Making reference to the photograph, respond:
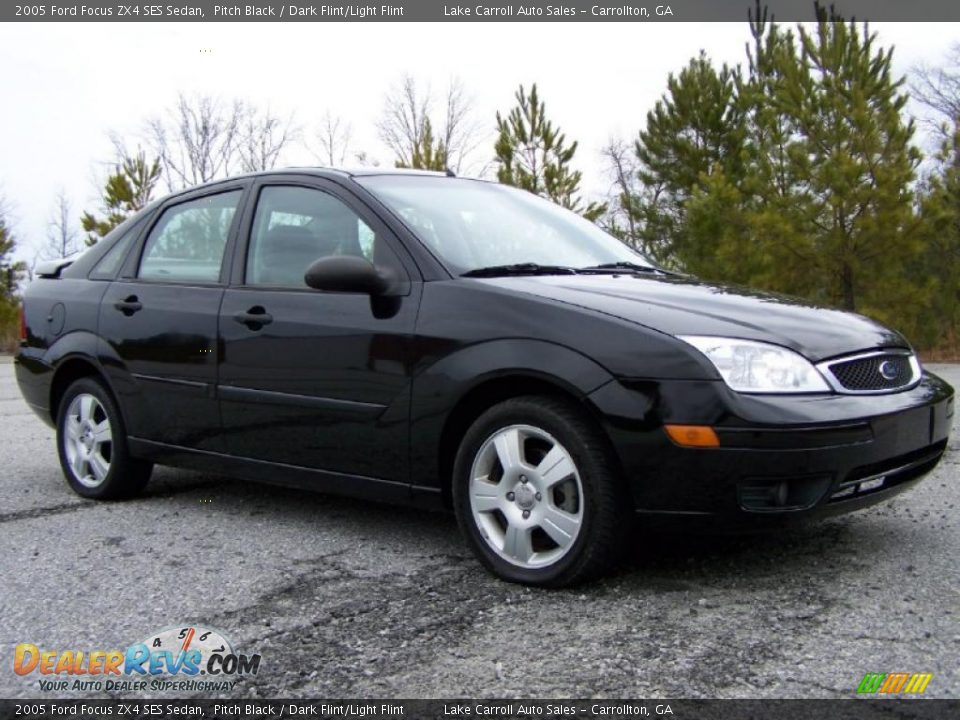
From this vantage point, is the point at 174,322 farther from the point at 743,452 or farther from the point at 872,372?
the point at 872,372

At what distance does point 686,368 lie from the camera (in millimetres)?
3078

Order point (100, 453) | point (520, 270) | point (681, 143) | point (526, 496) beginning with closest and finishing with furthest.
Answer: point (526, 496), point (520, 270), point (100, 453), point (681, 143)

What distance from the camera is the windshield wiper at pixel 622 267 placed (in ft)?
13.5

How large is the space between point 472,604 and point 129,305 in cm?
255

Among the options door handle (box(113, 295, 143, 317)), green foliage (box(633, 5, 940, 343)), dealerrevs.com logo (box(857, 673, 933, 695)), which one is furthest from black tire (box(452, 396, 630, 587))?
green foliage (box(633, 5, 940, 343))

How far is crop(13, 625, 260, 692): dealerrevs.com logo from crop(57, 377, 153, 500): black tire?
2.09 metres

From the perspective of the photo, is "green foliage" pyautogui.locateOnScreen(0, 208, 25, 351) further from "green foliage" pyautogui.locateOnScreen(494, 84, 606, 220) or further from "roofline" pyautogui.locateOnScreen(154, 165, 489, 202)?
"roofline" pyautogui.locateOnScreen(154, 165, 489, 202)

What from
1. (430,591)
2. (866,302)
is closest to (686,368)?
(430,591)

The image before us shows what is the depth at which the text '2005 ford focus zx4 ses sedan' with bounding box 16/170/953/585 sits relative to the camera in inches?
122

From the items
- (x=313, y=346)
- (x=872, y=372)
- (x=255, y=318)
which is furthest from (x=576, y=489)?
(x=255, y=318)

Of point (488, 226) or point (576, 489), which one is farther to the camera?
point (488, 226)

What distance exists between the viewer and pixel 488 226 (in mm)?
4191

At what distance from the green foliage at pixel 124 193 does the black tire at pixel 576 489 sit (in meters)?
31.4

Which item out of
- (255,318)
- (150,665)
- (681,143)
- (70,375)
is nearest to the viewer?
(150,665)
